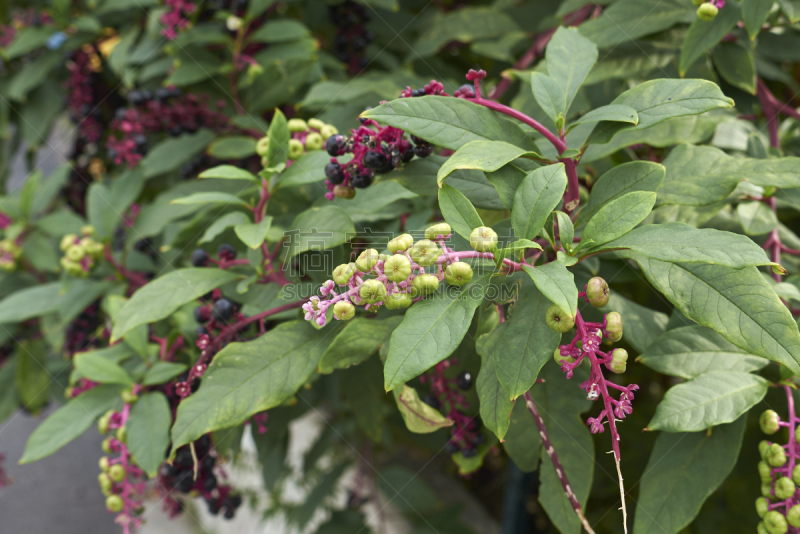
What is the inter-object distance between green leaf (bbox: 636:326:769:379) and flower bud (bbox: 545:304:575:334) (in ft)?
1.18

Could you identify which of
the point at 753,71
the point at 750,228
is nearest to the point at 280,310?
the point at 750,228

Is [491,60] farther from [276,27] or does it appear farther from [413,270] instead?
[413,270]

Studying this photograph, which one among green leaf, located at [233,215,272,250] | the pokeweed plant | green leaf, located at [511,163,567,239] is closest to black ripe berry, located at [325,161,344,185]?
the pokeweed plant

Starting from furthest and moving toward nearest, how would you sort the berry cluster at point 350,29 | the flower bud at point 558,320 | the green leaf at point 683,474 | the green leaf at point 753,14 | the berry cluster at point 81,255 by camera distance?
the berry cluster at point 350,29 < the berry cluster at point 81,255 < the green leaf at point 753,14 < the green leaf at point 683,474 < the flower bud at point 558,320

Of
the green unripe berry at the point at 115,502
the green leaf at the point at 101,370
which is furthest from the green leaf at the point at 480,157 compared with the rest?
the green unripe berry at the point at 115,502

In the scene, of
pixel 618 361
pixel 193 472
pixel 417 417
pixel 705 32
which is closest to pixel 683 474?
pixel 618 361

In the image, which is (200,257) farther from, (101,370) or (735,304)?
(735,304)

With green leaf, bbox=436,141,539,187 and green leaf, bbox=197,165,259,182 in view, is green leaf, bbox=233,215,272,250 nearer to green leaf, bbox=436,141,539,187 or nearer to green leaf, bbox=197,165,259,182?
green leaf, bbox=197,165,259,182

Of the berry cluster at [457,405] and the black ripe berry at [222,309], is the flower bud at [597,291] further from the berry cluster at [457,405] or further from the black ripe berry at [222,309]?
the black ripe berry at [222,309]

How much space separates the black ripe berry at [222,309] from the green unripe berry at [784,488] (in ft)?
3.96

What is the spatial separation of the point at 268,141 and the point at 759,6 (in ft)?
3.90

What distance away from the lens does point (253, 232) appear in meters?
1.18

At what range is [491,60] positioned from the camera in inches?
92.4

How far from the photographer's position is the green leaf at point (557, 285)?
2.42 feet
